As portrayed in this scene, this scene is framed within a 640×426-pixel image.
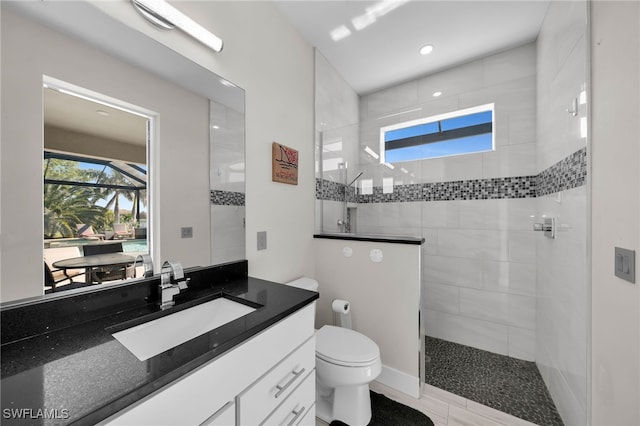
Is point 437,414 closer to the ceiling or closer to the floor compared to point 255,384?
closer to the floor

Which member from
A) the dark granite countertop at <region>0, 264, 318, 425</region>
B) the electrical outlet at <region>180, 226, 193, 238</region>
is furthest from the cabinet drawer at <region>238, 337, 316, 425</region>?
the electrical outlet at <region>180, 226, 193, 238</region>

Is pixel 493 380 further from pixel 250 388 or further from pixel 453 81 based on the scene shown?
pixel 453 81

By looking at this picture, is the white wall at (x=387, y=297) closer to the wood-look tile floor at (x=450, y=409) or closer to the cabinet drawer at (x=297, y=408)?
the wood-look tile floor at (x=450, y=409)

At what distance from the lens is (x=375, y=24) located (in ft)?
6.30

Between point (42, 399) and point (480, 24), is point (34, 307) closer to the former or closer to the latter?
point (42, 399)

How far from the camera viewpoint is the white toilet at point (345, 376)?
4.37 ft

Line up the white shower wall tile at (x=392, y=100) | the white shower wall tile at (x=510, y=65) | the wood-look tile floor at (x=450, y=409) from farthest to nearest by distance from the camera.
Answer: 1. the white shower wall tile at (x=392, y=100)
2. the white shower wall tile at (x=510, y=65)
3. the wood-look tile floor at (x=450, y=409)

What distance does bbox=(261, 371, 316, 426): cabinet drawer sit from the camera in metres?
0.89

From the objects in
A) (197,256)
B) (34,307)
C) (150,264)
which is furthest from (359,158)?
(34,307)

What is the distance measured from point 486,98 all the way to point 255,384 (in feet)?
9.01

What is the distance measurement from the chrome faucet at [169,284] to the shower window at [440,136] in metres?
2.16

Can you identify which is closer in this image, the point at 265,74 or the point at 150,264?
the point at 150,264

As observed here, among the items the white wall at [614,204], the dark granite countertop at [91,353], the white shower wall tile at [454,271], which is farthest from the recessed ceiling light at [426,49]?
the dark granite countertop at [91,353]

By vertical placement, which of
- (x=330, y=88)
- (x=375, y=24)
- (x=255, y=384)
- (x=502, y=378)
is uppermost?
(x=375, y=24)
